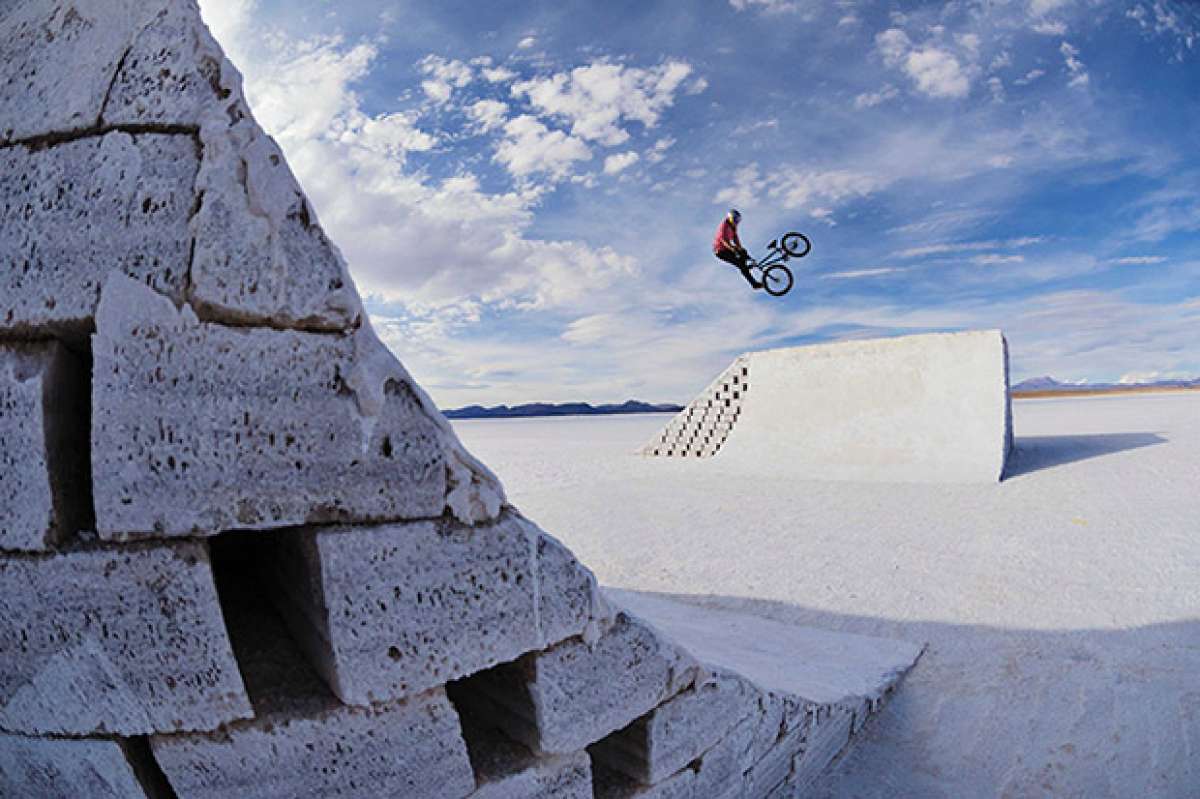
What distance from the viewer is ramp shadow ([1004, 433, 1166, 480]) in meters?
9.38

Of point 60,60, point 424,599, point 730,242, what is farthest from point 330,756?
point 730,242

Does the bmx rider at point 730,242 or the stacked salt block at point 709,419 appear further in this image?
the stacked salt block at point 709,419

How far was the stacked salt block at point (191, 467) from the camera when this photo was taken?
1.45 meters

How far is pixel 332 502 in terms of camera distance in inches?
60.7

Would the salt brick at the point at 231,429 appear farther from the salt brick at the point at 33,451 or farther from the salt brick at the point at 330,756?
the salt brick at the point at 330,756

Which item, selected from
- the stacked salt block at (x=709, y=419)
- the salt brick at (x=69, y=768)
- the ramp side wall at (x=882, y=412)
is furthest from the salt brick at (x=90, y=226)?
the stacked salt block at (x=709, y=419)

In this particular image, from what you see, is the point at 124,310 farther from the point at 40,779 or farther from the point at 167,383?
the point at 40,779

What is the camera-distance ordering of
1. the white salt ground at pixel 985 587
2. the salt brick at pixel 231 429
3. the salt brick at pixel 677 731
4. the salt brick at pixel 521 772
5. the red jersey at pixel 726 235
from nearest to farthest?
the salt brick at pixel 231 429 < the salt brick at pixel 521 772 < the salt brick at pixel 677 731 < the white salt ground at pixel 985 587 < the red jersey at pixel 726 235

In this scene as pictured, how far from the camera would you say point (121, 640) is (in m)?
1.49

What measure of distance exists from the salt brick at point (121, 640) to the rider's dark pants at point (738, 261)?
7179 mm

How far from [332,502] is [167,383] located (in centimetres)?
43

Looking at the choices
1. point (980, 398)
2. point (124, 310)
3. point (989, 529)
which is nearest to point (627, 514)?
point (989, 529)

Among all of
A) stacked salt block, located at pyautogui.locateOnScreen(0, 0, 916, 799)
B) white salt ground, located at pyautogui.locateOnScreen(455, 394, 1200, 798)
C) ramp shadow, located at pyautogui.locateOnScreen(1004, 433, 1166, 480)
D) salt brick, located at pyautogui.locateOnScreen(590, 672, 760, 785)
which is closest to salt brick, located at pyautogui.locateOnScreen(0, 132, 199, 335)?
stacked salt block, located at pyautogui.locateOnScreen(0, 0, 916, 799)

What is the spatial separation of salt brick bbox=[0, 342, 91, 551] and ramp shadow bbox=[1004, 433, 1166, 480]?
32.1 feet
